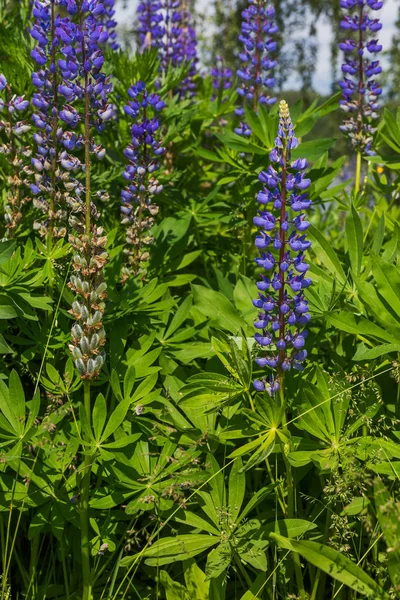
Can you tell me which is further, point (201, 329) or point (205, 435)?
point (201, 329)

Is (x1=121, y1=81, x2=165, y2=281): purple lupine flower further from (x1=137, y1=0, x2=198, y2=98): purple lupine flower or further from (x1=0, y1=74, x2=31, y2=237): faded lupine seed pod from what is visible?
(x1=137, y1=0, x2=198, y2=98): purple lupine flower

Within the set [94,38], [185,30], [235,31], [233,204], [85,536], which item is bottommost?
[85,536]

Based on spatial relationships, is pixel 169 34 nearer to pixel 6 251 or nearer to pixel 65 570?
pixel 6 251

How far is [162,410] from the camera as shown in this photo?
2.34 meters

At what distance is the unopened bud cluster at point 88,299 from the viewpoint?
80.1 inches

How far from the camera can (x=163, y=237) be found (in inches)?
119

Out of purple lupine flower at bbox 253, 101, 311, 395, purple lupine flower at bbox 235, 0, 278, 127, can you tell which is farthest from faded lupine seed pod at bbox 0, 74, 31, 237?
purple lupine flower at bbox 235, 0, 278, 127

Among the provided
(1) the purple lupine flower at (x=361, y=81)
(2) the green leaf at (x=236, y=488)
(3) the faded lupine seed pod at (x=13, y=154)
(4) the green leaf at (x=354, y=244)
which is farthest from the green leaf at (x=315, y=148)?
(2) the green leaf at (x=236, y=488)

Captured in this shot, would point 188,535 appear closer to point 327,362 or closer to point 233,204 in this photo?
point 327,362

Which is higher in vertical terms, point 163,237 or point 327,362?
point 163,237

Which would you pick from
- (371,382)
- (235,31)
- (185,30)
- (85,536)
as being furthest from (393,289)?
(235,31)

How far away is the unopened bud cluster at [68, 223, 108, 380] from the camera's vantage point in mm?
2035

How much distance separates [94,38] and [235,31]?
11.4 m

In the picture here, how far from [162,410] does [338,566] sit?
78cm
